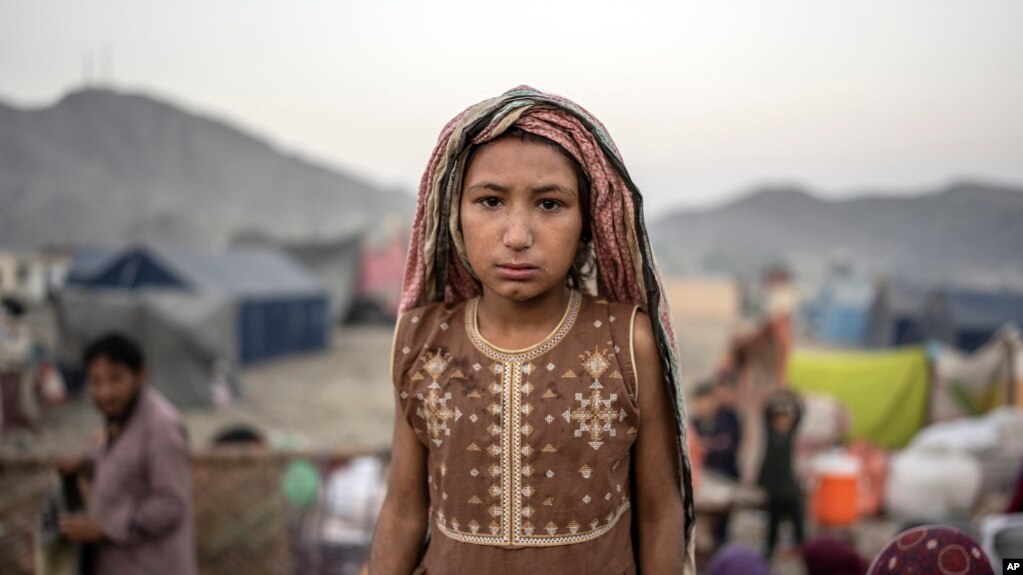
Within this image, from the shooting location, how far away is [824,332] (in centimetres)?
2341

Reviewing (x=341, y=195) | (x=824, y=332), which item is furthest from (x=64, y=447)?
(x=341, y=195)

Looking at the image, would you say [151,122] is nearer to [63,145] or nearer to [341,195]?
[63,145]

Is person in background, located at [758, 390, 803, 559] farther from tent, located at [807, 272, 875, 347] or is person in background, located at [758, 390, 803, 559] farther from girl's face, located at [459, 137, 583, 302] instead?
tent, located at [807, 272, 875, 347]

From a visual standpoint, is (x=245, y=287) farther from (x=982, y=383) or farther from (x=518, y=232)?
(x=518, y=232)

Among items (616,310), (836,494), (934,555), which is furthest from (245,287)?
(934,555)

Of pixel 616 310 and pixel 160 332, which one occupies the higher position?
pixel 616 310

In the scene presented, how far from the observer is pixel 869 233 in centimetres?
4097

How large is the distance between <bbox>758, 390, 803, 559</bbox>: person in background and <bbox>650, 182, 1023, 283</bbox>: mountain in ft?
60.4

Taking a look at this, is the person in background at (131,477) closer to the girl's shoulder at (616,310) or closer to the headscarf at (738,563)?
the girl's shoulder at (616,310)

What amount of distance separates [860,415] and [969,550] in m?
7.32

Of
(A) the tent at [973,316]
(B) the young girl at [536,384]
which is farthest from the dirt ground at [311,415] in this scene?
(A) the tent at [973,316]

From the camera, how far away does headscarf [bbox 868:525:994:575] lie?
5.01 ft

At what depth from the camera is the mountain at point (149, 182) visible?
68.0 ft

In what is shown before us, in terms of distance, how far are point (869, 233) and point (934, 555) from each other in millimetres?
43893
